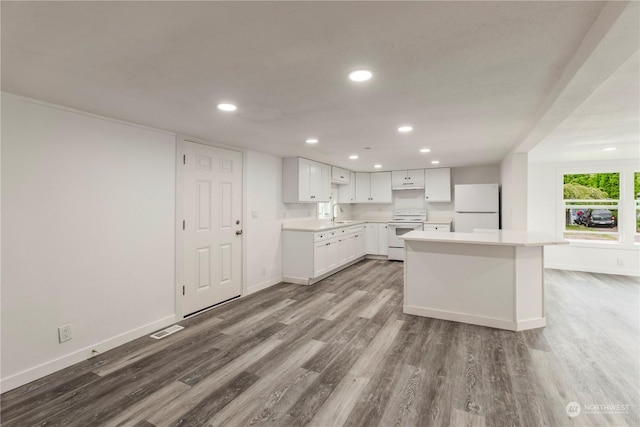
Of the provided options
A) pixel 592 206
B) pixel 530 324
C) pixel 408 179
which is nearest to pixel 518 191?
pixel 530 324

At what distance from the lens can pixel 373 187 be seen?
23.5ft

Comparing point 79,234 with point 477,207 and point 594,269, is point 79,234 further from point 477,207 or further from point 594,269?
point 594,269

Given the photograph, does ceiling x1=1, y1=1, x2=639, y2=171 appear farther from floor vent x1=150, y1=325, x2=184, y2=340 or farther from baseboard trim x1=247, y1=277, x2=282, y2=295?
baseboard trim x1=247, y1=277, x2=282, y2=295

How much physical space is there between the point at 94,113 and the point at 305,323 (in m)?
2.85

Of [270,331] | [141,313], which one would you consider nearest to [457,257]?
[270,331]

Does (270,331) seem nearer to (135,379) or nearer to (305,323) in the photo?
(305,323)

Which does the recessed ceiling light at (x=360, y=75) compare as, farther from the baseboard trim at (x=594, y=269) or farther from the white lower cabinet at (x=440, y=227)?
the baseboard trim at (x=594, y=269)

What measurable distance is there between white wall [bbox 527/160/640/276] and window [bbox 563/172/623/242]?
13cm

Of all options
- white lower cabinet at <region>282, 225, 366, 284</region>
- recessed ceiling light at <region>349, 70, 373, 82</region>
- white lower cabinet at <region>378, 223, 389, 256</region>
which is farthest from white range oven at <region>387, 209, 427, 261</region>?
recessed ceiling light at <region>349, 70, 373, 82</region>

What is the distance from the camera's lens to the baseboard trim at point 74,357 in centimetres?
213

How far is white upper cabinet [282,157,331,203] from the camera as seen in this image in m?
4.93

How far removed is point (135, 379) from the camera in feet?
7.28

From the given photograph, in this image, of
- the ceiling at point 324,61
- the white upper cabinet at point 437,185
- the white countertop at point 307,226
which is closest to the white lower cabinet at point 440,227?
the white upper cabinet at point 437,185

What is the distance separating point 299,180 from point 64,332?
11.3 feet
